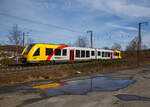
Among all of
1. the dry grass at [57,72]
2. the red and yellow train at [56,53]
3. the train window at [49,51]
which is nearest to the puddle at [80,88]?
the dry grass at [57,72]

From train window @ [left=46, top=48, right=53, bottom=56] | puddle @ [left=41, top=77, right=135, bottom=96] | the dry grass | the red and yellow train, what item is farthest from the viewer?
train window @ [left=46, top=48, right=53, bottom=56]

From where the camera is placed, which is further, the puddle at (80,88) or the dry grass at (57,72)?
the dry grass at (57,72)

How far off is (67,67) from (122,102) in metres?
9.82

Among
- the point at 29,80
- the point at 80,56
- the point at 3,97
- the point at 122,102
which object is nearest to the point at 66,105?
the point at 122,102

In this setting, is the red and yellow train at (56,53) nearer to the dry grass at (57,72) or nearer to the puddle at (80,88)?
the dry grass at (57,72)

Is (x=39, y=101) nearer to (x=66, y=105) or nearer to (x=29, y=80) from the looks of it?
(x=66, y=105)

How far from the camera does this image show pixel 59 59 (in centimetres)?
1991

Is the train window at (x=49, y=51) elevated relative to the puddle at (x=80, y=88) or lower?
elevated

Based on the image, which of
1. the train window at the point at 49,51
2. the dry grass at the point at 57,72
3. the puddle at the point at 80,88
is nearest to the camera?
the puddle at the point at 80,88

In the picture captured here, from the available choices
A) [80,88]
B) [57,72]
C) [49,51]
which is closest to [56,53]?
[49,51]

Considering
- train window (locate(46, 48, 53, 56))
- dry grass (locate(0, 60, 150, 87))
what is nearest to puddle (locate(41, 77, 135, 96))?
dry grass (locate(0, 60, 150, 87))

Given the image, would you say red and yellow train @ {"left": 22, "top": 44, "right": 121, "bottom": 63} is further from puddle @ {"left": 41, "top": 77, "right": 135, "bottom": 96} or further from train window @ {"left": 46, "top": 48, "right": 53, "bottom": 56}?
puddle @ {"left": 41, "top": 77, "right": 135, "bottom": 96}

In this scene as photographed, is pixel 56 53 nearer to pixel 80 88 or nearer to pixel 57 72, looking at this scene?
pixel 57 72

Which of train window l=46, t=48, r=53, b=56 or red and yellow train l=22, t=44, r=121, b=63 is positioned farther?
train window l=46, t=48, r=53, b=56
